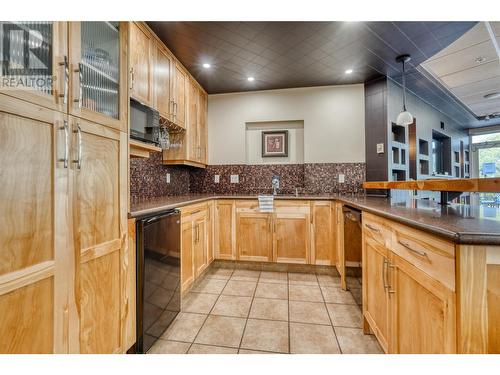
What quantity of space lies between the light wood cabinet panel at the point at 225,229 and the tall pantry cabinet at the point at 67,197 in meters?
1.58

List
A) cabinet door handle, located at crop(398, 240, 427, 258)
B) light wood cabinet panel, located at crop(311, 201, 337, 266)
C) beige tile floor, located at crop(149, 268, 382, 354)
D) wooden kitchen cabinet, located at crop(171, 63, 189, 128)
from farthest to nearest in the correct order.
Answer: light wood cabinet panel, located at crop(311, 201, 337, 266), wooden kitchen cabinet, located at crop(171, 63, 189, 128), beige tile floor, located at crop(149, 268, 382, 354), cabinet door handle, located at crop(398, 240, 427, 258)

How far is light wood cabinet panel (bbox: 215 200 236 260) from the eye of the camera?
2871 mm

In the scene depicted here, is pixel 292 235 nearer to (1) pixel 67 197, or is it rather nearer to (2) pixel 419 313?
(2) pixel 419 313

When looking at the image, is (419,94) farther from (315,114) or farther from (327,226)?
(327,226)

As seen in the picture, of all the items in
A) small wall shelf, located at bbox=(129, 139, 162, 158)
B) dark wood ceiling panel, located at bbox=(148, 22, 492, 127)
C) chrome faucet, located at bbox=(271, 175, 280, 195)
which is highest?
dark wood ceiling panel, located at bbox=(148, 22, 492, 127)

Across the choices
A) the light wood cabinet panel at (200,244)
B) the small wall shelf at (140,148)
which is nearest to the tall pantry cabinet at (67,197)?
the small wall shelf at (140,148)

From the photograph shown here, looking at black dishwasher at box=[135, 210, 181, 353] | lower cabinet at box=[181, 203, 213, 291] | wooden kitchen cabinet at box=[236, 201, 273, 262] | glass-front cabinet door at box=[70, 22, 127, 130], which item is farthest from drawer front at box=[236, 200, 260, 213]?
glass-front cabinet door at box=[70, 22, 127, 130]

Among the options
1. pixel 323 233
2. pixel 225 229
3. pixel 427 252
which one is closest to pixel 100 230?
pixel 427 252

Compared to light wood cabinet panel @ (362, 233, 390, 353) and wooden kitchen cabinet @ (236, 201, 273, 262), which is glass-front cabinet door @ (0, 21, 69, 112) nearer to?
light wood cabinet panel @ (362, 233, 390, 353)

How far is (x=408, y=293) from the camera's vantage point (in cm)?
102

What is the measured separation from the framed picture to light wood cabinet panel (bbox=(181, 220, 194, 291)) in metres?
1.81

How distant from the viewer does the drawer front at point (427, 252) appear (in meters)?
0.75
